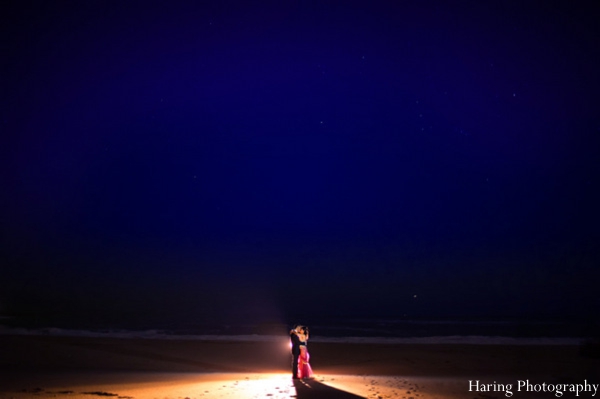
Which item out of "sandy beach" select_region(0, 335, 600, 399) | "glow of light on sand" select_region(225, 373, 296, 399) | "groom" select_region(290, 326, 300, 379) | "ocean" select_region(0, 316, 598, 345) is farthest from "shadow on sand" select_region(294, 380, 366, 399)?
"ocean" select_region(0, 316, 598, 345)

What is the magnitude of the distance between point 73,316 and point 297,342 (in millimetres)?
43228

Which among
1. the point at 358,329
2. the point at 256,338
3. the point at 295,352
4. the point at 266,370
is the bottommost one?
the point at 266,370

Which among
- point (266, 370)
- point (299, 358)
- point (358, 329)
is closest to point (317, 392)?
point (299, 358)

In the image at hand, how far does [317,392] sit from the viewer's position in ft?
39.5

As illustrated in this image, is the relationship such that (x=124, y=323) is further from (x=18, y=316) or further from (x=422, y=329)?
(x=422, y=329)

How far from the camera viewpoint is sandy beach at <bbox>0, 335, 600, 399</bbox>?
1200 cm

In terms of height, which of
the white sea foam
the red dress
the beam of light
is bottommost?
the beam of light

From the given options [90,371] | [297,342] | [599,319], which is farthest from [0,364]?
[599,319]

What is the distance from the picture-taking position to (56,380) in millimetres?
13281

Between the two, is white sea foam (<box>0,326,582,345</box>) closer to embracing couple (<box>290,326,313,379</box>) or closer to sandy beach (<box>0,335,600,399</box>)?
sandy beach (<box>0,335,600,399</box>)

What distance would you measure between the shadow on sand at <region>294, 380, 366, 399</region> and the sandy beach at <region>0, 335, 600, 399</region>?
0.03 meters

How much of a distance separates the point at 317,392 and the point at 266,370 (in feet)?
20.3

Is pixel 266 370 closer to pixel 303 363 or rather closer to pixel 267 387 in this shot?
pixel 303 363

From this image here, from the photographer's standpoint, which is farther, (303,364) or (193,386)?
(303,364)
